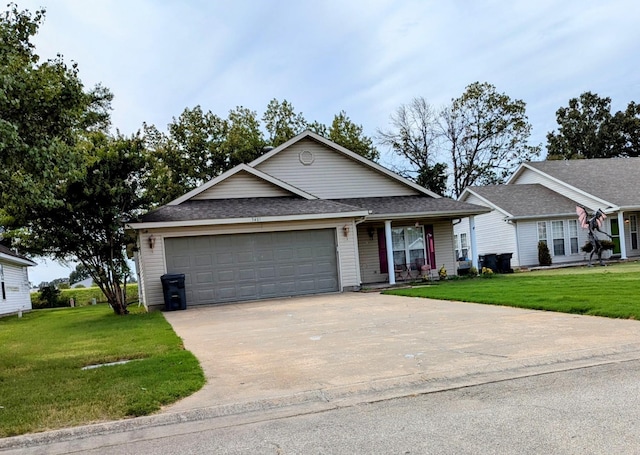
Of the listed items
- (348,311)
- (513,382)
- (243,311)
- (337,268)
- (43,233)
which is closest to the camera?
(513,382)

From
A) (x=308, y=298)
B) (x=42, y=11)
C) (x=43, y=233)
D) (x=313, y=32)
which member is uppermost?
(x=313, y=32)

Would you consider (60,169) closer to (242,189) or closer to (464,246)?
(242,189)

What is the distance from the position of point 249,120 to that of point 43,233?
25.0m

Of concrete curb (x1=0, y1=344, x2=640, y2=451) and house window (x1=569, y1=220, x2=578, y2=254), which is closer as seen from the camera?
concrete curb (x1=0, y1=344, x2=640, y2=451)

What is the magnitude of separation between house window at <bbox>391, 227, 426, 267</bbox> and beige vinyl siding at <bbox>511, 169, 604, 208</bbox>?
10442 millimetres

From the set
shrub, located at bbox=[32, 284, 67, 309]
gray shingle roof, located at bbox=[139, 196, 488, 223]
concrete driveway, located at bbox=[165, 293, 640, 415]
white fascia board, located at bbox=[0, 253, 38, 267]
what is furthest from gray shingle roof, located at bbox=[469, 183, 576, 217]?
shrub, located at bbox=[32, 284, 67, 309]

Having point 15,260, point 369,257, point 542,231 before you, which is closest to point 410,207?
point 369,257

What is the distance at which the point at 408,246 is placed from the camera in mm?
20422

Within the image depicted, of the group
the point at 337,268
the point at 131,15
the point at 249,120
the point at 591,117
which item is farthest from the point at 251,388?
the point at 591,117

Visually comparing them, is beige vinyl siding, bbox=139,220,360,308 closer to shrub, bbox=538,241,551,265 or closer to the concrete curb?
shrub, bbox=538,241,551,265

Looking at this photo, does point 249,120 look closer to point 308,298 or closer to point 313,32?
point 313,32

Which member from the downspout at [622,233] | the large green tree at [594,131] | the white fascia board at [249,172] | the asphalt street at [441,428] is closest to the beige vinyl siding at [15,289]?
the white fascia board at [249,172]

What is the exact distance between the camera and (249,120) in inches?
1532

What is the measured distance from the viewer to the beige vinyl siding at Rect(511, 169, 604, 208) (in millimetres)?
25438
